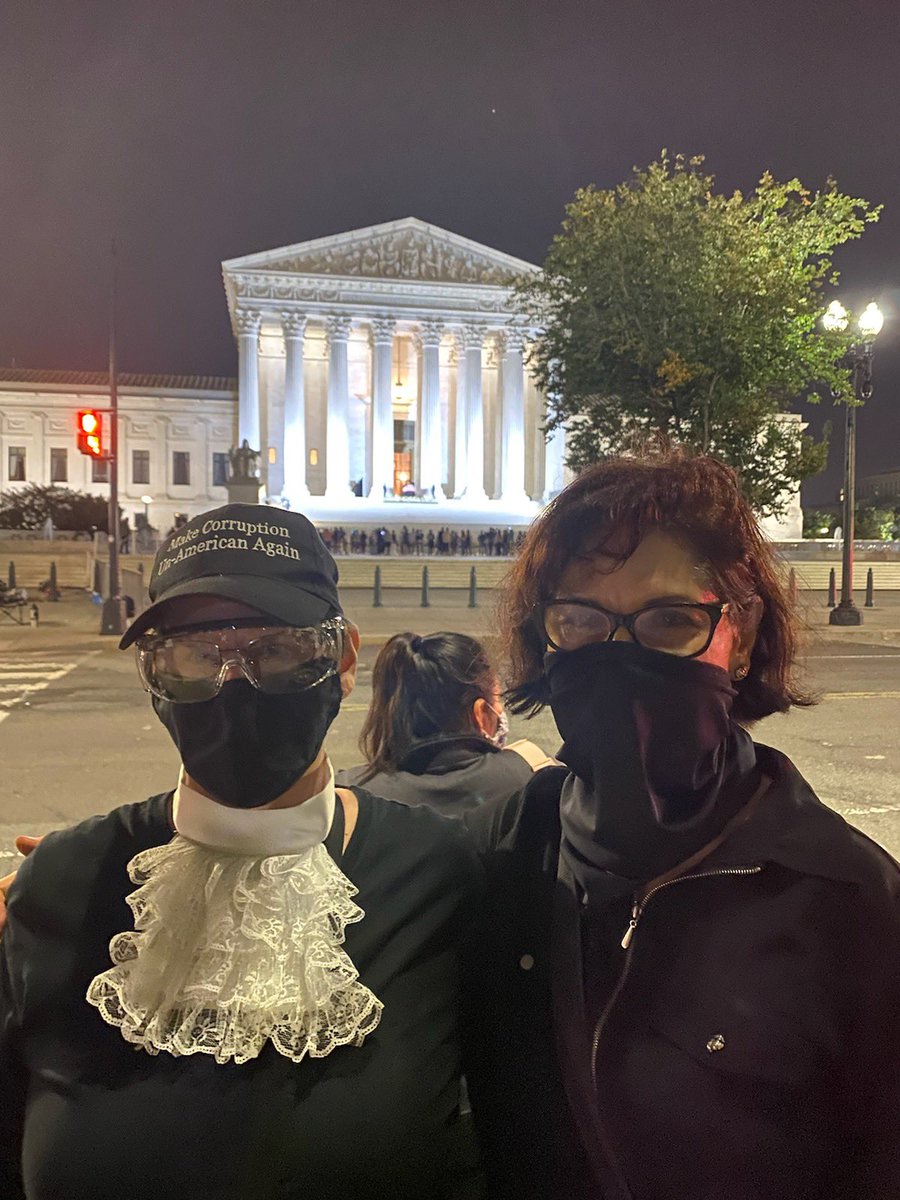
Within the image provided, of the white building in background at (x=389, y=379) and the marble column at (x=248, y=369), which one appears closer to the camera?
the white building in background at (x=389, y=379)

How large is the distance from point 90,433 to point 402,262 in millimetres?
39868

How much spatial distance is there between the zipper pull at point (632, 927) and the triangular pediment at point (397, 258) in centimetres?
5546

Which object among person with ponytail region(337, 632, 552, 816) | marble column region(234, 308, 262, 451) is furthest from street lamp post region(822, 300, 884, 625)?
marble column region(234, 308, 262, 451)

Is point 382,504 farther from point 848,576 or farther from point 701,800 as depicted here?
point 701,800

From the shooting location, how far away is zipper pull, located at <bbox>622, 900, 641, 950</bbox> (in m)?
1.63

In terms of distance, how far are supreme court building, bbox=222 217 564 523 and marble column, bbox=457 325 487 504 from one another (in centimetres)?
6

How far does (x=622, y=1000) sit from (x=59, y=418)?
73086 mm

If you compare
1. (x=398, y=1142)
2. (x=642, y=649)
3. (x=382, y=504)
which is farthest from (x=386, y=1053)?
(x=382, y=504)

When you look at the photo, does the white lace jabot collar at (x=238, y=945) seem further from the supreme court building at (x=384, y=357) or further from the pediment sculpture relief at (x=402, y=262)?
the pediment sculpture relief at (x=402, y=262)

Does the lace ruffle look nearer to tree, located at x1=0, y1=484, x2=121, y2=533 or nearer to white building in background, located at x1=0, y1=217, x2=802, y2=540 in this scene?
white building in background, located at x1=0, y1=217, x2=802, y2=540

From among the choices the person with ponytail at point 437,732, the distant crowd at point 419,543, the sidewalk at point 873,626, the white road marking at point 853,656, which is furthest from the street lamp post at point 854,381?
the distant crowd at point 419,543

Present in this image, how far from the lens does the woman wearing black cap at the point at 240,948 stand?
1.51 m

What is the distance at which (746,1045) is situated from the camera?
155 centimetres

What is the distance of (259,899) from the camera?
1.68 metres
